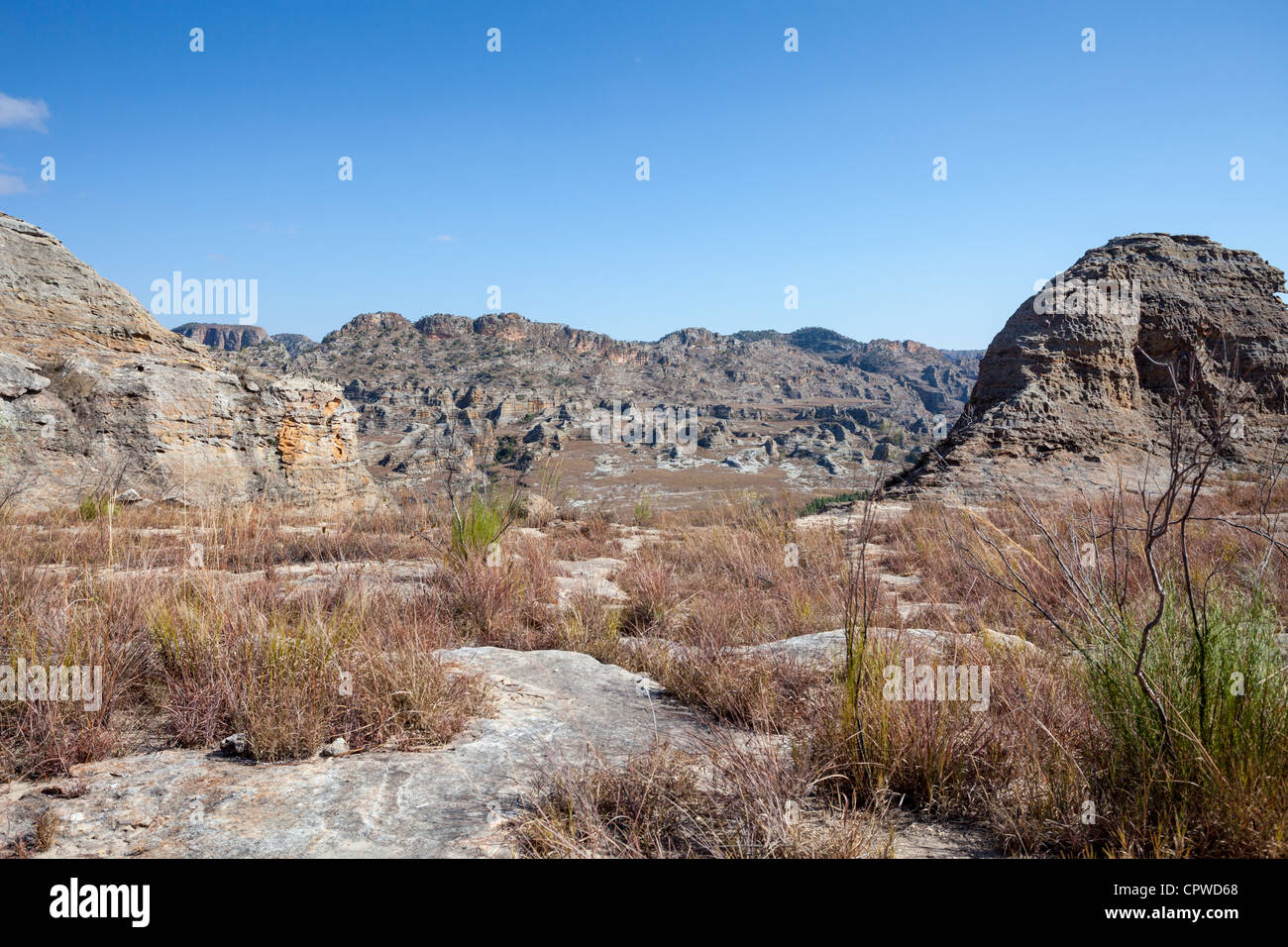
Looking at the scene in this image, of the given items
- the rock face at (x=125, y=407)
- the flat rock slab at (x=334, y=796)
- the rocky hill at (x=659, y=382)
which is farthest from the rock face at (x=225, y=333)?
the flat rock slab at (x=334, y=796)

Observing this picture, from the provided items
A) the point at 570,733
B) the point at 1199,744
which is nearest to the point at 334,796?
the point at 570,733

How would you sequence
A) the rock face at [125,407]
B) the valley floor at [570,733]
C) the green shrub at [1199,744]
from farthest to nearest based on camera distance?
the rock face at [125,407] < the valley floor at [570,733] < the green shrub at [1199,744]

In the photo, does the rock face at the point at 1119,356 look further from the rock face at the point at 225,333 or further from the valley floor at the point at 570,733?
the rock face at the point at 225,333

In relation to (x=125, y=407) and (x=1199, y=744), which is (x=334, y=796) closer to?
(x=1199, y=744)

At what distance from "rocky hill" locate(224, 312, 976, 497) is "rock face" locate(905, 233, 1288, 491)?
40.9ft

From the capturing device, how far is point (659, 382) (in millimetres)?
110938

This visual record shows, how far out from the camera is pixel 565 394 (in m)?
81.4

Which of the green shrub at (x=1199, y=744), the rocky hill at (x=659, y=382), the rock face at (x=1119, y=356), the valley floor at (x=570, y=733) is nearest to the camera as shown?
the green shrub at (x=1199, y=744)

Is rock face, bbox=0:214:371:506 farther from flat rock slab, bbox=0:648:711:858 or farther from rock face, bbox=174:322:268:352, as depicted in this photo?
rock face, bbox=174:322:268:352

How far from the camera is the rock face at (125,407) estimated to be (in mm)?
8664

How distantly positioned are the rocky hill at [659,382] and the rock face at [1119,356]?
1248 cm
